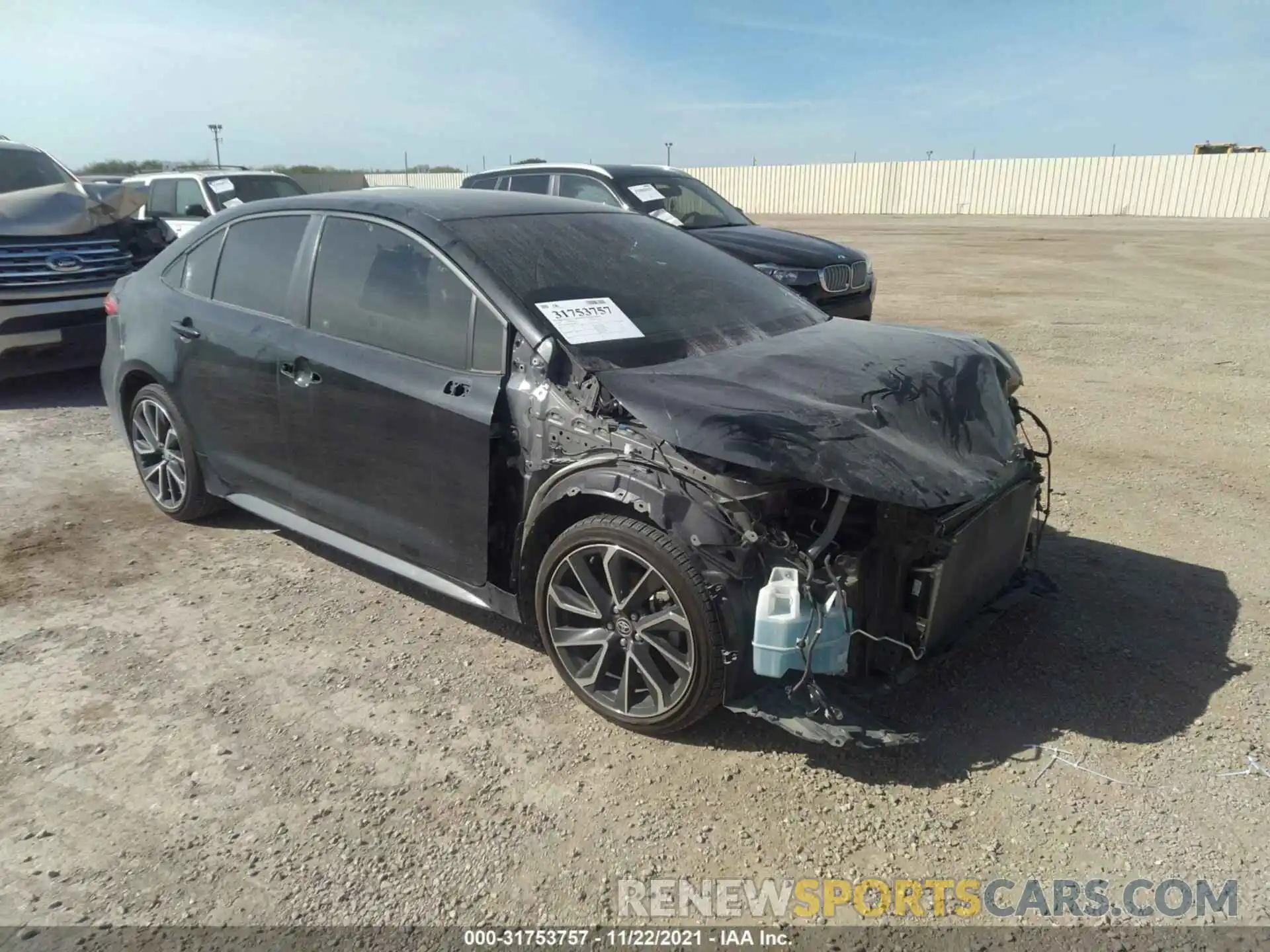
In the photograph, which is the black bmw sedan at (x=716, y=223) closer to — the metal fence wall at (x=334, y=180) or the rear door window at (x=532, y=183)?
the rear door window at (x=532, y=183)

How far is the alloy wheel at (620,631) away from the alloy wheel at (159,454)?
2.67m

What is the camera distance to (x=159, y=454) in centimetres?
497

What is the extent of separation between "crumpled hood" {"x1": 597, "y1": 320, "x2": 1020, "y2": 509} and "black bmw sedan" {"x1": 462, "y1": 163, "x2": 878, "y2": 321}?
13.9 ft

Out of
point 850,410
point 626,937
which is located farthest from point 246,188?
point 626,937

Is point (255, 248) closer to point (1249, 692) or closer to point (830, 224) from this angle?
point (1249, 692)

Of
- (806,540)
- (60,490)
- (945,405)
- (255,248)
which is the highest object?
(255,248)

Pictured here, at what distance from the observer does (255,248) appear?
13.9 feet

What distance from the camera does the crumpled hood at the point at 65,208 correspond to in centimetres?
758

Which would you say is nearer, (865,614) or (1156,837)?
(1156,837)

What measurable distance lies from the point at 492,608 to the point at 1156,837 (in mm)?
2268

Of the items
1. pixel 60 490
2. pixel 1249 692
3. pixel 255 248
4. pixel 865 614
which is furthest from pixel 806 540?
pixel 60 490

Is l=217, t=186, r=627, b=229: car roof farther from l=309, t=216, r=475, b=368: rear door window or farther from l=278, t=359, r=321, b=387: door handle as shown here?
l=278, t=359, r=321, b=387: door handle

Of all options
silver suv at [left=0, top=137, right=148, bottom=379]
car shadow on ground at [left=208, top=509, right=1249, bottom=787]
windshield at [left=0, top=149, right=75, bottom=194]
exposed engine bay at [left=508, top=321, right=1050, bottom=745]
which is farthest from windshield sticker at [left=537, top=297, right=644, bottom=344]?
windshield at [left=0, top=149, right=75, bottom=194]

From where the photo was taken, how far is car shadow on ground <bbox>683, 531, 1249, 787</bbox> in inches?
118
